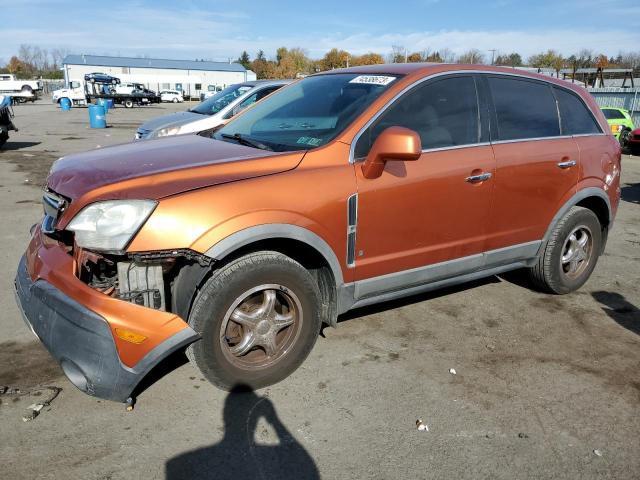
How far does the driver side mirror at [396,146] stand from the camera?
293cm

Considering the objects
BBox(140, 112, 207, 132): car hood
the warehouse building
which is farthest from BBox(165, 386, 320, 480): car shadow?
the warehouse building

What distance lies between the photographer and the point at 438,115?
3.61 meters

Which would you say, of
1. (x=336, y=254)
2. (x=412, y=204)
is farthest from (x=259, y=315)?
(x=412, y=204)

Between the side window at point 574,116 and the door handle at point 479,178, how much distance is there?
112 cm

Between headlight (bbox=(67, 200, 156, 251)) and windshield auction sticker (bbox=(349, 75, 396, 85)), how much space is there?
1.80 m

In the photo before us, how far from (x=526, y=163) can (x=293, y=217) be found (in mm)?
2037

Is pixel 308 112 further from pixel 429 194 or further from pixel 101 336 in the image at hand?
pixel 101 336

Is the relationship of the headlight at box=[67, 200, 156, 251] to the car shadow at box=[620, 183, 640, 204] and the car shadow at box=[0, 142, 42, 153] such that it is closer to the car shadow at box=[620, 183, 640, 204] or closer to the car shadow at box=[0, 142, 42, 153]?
the car shadow at box=[620, 183, 640, 204]

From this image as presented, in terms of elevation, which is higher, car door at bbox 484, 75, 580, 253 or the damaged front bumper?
car door at bbox 484, 75, 580, 253

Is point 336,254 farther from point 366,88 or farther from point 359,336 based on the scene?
point 366,88

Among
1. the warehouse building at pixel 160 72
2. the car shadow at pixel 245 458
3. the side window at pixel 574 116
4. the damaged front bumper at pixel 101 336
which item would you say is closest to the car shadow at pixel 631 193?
the side window at pixel 574 116

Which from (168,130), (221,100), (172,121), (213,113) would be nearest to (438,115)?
(168,130)

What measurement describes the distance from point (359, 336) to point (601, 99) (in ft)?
87.0

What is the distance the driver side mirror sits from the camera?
115 inches
